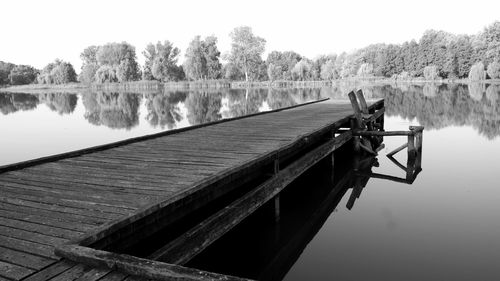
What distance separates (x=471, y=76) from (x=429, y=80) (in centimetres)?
841

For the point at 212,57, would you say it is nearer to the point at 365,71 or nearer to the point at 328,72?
the point at 328,72

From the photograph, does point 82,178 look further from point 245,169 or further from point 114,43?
point 114,43

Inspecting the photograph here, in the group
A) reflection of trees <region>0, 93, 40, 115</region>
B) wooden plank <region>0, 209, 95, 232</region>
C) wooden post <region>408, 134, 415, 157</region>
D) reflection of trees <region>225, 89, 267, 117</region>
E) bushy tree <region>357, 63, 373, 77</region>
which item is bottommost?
wooden post <region>408, 134, 415, 157</region>

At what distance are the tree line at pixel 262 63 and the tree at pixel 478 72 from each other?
6.7 inches

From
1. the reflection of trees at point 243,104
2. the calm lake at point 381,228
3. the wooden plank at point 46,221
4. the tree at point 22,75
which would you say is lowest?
the calm lake at point 381,228

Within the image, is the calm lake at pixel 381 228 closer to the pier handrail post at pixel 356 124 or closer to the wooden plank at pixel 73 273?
the pier handrail post at pixel 356 124

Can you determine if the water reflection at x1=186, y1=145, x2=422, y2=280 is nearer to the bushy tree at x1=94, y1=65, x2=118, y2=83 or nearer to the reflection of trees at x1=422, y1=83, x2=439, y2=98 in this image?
the reflection of trees at x1=422, y1=83, x2=439, y2=98

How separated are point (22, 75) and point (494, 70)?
11461 cm

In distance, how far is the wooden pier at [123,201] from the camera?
10.2 ft

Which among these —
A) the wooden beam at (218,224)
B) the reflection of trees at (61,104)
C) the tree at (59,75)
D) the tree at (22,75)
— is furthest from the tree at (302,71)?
the wooden beam at (218,224)

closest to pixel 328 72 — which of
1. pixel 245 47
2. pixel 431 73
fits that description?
pixel 245 47

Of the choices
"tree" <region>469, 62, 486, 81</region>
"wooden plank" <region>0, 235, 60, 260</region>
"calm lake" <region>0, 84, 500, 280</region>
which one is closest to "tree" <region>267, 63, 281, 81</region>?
"tree" <region>469, 62, 486, 81</region>

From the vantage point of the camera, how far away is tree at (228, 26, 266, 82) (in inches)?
3548

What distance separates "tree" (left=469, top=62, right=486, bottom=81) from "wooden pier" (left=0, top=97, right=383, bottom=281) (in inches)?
3027
